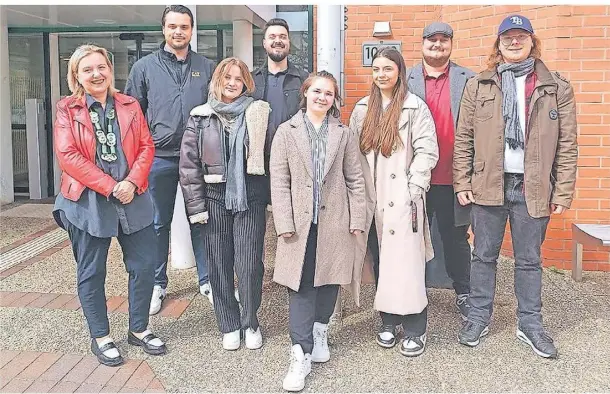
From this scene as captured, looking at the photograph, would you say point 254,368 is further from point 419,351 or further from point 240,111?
point 240,111

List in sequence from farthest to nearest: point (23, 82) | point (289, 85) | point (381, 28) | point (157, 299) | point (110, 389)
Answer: point (23, 82) → point (381, 28) → point (157, 299) → point (289, 85) → point (110, 389)

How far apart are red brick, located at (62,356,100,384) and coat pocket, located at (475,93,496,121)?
109 inches

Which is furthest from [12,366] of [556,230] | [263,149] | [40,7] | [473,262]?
[40,7]

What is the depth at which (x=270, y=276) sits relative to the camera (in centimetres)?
560

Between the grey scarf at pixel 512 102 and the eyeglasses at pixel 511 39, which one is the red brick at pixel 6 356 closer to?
the grey scarf at pixel 512 102

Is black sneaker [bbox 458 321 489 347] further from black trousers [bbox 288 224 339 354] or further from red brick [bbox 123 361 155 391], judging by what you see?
red brick [bbox 123 361 155 391]

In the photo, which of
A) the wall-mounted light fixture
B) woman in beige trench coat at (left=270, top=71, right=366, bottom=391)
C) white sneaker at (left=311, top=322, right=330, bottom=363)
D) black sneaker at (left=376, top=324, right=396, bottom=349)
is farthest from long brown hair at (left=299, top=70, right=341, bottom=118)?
the wall-mounted light fixture

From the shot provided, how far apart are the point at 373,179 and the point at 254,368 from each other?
1.33 metres

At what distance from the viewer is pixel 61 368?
3789 millimetres

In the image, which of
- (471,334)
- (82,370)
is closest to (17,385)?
(82,370)

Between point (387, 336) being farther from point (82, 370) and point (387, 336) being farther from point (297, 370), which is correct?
point (82, 370)

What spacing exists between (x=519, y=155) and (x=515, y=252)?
63cm

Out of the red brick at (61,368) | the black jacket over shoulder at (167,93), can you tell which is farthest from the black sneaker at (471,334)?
the red brick at (61,368)

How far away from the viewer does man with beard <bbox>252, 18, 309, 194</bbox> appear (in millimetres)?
4219
